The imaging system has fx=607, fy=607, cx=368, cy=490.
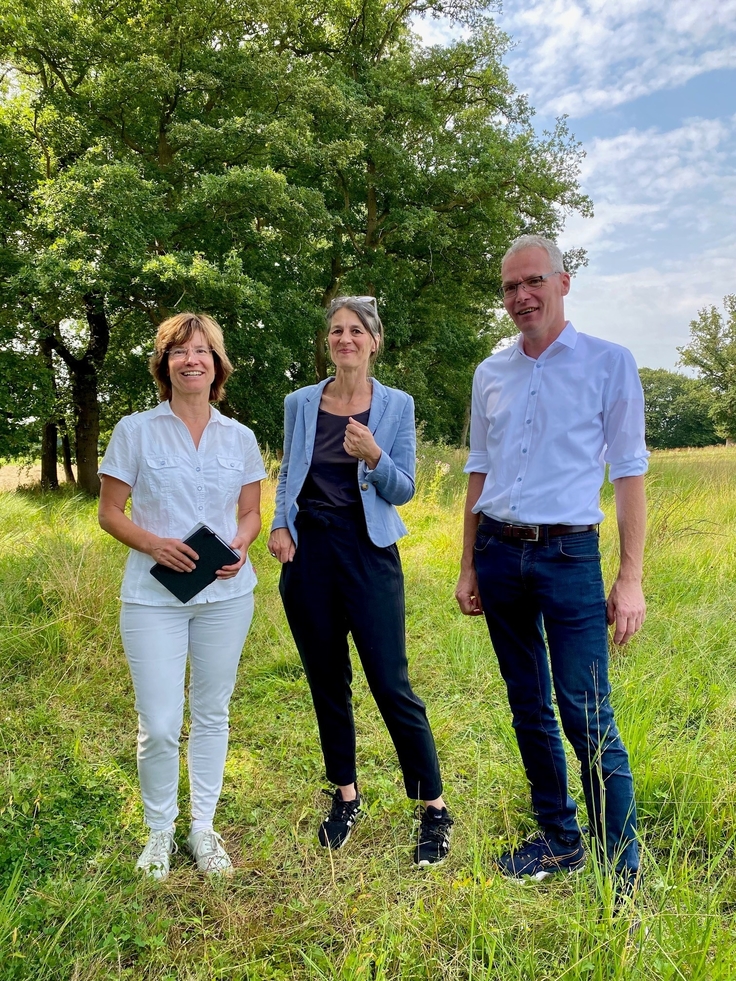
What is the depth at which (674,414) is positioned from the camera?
69.5 metres

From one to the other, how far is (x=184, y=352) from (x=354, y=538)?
997 mm

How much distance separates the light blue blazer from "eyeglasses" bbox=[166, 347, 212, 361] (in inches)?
14.8

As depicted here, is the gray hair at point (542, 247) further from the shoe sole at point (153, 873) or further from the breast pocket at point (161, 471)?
the shoe sole at point (153, 873)

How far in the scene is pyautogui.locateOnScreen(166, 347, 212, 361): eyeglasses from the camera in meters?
2.39

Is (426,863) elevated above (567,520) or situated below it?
Answer: below

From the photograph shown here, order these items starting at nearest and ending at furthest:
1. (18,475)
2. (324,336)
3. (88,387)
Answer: (88,387), (324,336), (18,475)

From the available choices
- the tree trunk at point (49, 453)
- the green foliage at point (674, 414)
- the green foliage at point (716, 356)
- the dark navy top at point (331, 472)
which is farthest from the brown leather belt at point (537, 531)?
the green foliage at point (674, 414)

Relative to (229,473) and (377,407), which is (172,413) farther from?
(377,407)

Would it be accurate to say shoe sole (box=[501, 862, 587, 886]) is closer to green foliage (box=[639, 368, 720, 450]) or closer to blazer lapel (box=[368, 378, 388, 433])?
blazer lapel (box=[368, 378, 388, 433])

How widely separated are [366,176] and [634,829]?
54.1 feet

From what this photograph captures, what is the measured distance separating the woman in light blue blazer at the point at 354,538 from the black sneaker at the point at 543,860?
27 centimetres

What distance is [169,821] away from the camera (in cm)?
248

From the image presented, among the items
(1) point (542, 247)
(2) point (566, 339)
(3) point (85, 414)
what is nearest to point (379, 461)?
(2) point (566, 339)

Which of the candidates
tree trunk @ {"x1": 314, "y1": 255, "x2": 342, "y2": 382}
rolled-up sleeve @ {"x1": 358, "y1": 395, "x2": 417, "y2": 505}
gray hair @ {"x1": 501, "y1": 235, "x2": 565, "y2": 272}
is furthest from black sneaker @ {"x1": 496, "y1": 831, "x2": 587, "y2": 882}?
tree trunk @ {"x1": 314, "y1": 255, "x2": 342, "y2": 382}
